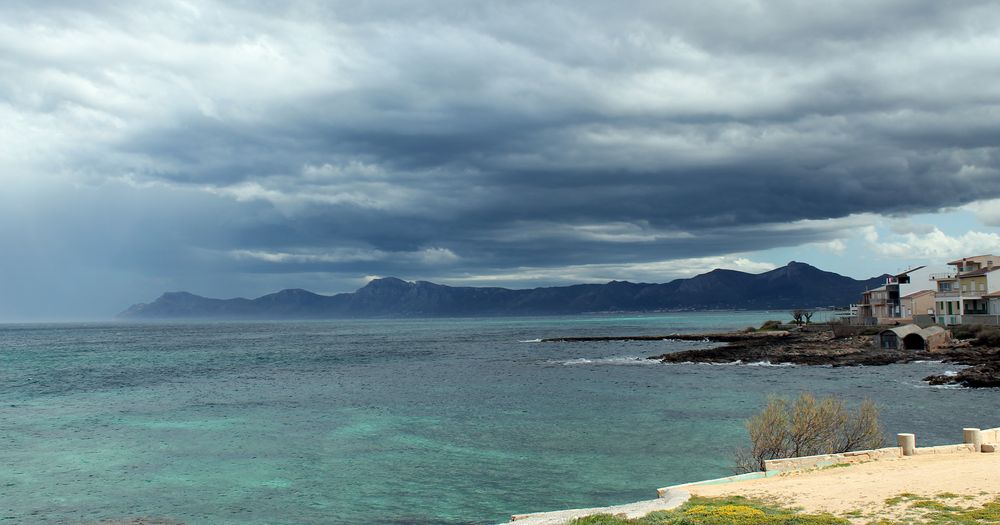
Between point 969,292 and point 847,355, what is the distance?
1124 inches

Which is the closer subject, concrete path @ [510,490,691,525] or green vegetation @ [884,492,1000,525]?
green vegetation @ [884,492,1000,525]

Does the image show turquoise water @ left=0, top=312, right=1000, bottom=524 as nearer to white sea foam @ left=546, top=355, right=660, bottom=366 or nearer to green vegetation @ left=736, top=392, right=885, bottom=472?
green vegetation @ left=736, top=392, right=885, bottom=472

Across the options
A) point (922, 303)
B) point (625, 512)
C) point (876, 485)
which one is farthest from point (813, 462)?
point (922, 303)

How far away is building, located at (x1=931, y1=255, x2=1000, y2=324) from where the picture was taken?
8788 centimetres

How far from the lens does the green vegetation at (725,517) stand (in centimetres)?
1494

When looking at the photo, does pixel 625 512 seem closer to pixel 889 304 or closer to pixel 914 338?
pixel 914 338

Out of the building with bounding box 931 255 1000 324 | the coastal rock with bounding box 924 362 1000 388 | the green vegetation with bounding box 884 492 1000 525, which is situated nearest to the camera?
the green vegetation with bounding box 884 492 1000 525

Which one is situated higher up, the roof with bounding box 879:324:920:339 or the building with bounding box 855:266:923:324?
the building with bounding box 855:266:923:324

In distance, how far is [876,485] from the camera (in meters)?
18.3

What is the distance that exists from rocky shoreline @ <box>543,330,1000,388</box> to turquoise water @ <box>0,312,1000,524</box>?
11.9 ft

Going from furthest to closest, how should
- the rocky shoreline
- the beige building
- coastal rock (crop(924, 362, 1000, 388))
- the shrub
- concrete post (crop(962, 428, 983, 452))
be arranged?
the shrub < the beige building < the rocky shoreline < coastal rock (crop(924, 362, 1000, 388)) < concrete post (crop(962, 428, 983, 452))

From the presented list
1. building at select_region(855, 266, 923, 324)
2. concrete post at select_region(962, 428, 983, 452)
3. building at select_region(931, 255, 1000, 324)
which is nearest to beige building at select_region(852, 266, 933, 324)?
building at select_region(855, 266, 923, 324)

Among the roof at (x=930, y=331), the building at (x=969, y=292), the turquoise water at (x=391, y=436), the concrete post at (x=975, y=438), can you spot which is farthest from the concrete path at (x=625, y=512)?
the building at (x=969, y=292)

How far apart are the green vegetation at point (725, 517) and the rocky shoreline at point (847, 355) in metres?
45.2
